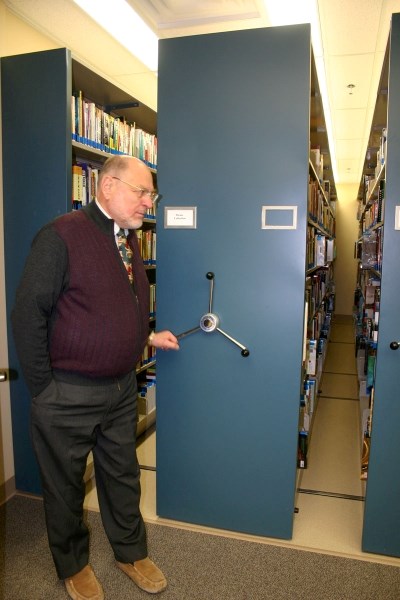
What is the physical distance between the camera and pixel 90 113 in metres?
2.64

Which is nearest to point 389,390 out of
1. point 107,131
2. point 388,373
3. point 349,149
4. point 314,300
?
point 388,373

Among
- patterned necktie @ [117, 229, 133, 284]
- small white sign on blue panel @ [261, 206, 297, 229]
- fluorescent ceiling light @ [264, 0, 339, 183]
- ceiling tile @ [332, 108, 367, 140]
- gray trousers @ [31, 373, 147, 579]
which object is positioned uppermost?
ceiling tile @ [332, 108, 367, 140]

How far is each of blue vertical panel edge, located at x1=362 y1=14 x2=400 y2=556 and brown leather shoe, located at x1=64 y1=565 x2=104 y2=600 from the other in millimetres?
1233

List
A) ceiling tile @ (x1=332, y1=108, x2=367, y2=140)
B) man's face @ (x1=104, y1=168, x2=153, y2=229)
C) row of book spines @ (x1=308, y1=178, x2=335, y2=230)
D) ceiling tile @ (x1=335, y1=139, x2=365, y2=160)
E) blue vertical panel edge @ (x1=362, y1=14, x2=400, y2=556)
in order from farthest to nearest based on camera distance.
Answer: ceiling tile @ (x1=335, y1=139, x2=365, y2=160) < ceiling tile @ (x1=332, y1=108, x2=367, y2=140) < row of book spines @ (x1=308, y1=178, x2=335, y2=230) < blue vertical panel edge @ (x1=362, y1=14, x2=400, y2=556) < man's face @ (x1=104, y1=168, x2=153, y2=229)

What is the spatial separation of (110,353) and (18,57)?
1.70 meters

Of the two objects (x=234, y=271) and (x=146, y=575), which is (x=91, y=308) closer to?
(x=234, y=271)

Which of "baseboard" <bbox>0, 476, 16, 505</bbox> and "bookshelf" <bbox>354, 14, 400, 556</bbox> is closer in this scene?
"bookshelf" <bbox>354, 14, 400, 556</bbox>

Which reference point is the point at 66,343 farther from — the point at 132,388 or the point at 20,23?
the point at 20,23

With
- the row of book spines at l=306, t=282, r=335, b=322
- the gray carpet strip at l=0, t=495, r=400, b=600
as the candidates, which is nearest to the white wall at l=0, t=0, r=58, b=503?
the gray carpet strip at l=0, t=495, r=400, b=600

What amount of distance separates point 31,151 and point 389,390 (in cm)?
214

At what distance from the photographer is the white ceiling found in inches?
112

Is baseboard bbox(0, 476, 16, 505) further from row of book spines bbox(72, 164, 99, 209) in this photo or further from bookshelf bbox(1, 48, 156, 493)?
row of book spines bbox(72, 164, 99, 209)

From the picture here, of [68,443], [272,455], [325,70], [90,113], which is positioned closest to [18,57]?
[90,113]

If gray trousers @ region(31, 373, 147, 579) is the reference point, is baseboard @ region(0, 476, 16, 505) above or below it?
below
